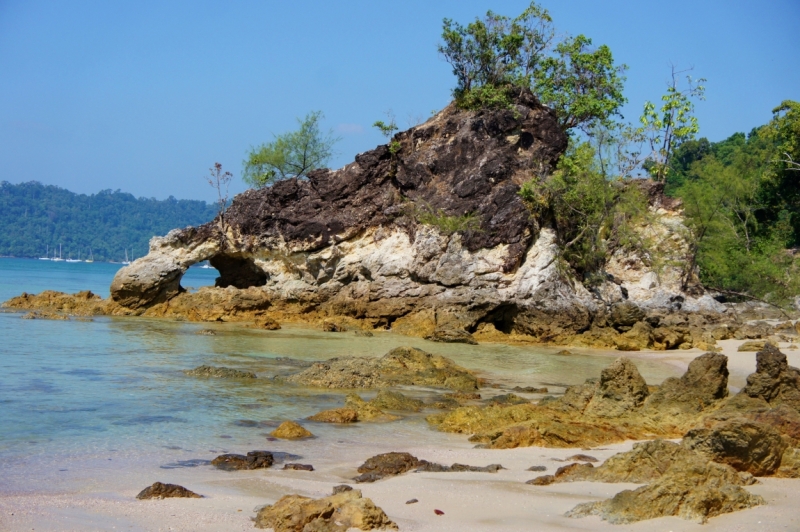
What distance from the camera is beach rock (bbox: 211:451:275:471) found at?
8125 mm

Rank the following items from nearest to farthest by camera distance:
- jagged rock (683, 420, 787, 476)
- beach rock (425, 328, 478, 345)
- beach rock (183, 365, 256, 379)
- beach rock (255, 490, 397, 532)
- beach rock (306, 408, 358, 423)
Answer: beach rock (255, 490, 397, 532)
jagged rock (683, 420, 787, 476)
beach rock (306, 408, 358, 423)
beach rock (183, 365, 256, 379)
beach rock (425, 328, 478, 345)

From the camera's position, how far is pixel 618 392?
10578 mm

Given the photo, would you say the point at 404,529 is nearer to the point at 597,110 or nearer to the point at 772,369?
the point at 772,369

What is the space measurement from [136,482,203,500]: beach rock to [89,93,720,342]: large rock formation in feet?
54.9

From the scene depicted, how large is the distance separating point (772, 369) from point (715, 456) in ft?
11.6

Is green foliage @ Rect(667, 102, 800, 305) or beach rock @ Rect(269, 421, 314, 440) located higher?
green foliage @ Rect(667, 102, 800, 305)

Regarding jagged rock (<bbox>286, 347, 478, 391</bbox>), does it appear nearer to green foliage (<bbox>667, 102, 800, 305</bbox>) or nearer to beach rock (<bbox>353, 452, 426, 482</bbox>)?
beach rock (<bbox>353, 452, 426, 482</bbox>)

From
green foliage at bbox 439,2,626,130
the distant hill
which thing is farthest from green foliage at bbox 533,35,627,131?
the distant hill

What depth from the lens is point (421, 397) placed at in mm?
13266

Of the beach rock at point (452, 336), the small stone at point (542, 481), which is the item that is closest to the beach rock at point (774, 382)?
the small stone at point (542, 481)

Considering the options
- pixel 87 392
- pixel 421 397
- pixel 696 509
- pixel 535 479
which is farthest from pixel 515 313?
pixel 696 509

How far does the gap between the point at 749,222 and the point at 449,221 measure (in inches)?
626

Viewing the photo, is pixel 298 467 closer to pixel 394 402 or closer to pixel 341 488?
pixel 341 488

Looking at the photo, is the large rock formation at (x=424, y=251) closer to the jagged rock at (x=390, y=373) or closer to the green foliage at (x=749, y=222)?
the green foliage at (x=749, y=222)
